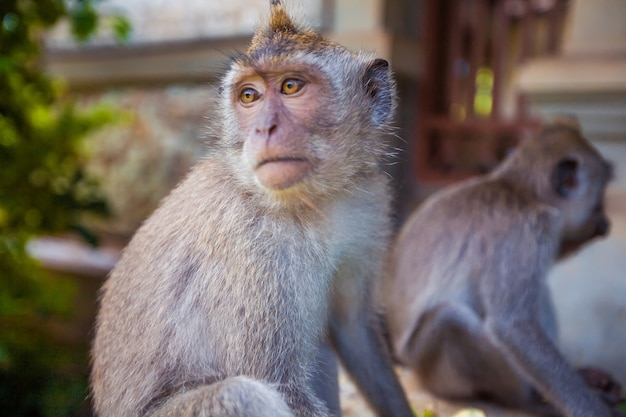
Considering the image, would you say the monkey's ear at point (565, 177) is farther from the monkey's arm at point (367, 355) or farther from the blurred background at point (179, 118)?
the monkey's arm at point (367, 355)

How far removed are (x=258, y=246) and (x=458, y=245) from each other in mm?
1786

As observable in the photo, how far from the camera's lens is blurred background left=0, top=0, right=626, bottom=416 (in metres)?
4.86

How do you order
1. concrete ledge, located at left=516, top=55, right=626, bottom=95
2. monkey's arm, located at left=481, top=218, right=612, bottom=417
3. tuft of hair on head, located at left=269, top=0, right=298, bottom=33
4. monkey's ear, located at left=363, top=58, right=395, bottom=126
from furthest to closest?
concrete ledge, located at left=516, top=55, right=626, bottom=95 → monkey's arm, located at left=481, top=218, right=612, bottom=417 → monkey's ear, located at left=363, top=58, right=395, bottom=126 → tuft of hair on head, located at left=269, top=0, right=298, bottom=33

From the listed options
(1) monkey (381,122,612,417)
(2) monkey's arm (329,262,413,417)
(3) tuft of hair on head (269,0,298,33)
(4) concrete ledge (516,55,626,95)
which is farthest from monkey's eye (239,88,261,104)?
(4) concrete ledge (516,55,626,95)

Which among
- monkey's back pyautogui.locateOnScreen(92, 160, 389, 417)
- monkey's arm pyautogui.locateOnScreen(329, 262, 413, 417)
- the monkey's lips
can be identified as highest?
the monkey's lips

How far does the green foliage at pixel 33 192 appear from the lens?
4730mm

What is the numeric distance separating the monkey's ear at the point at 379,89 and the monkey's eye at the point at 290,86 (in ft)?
1.21

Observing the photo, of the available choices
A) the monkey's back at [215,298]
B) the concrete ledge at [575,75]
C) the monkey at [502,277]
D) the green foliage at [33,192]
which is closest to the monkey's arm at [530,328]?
the monkey at [502,277]

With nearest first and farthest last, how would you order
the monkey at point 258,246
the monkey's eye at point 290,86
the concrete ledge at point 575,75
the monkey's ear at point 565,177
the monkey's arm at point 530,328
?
the monkey at point 258,246, the monkey's eye at point 290,86, the monkey's arm at point 530,328, the monkey's ear at point 565,177, the concrete ledge at point 575,75

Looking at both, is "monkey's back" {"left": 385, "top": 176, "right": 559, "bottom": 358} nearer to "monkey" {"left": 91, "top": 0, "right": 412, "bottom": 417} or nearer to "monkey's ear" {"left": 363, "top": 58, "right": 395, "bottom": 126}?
"monkey" {"left": 91, "top": 0, "right": 412, "bottom": 417}

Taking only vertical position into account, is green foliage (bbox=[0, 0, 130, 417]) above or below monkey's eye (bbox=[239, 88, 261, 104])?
below

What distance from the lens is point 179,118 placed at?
7.65 m

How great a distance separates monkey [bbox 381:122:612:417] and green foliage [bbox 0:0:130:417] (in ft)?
8.11

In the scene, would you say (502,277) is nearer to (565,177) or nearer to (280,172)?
(565,177)
